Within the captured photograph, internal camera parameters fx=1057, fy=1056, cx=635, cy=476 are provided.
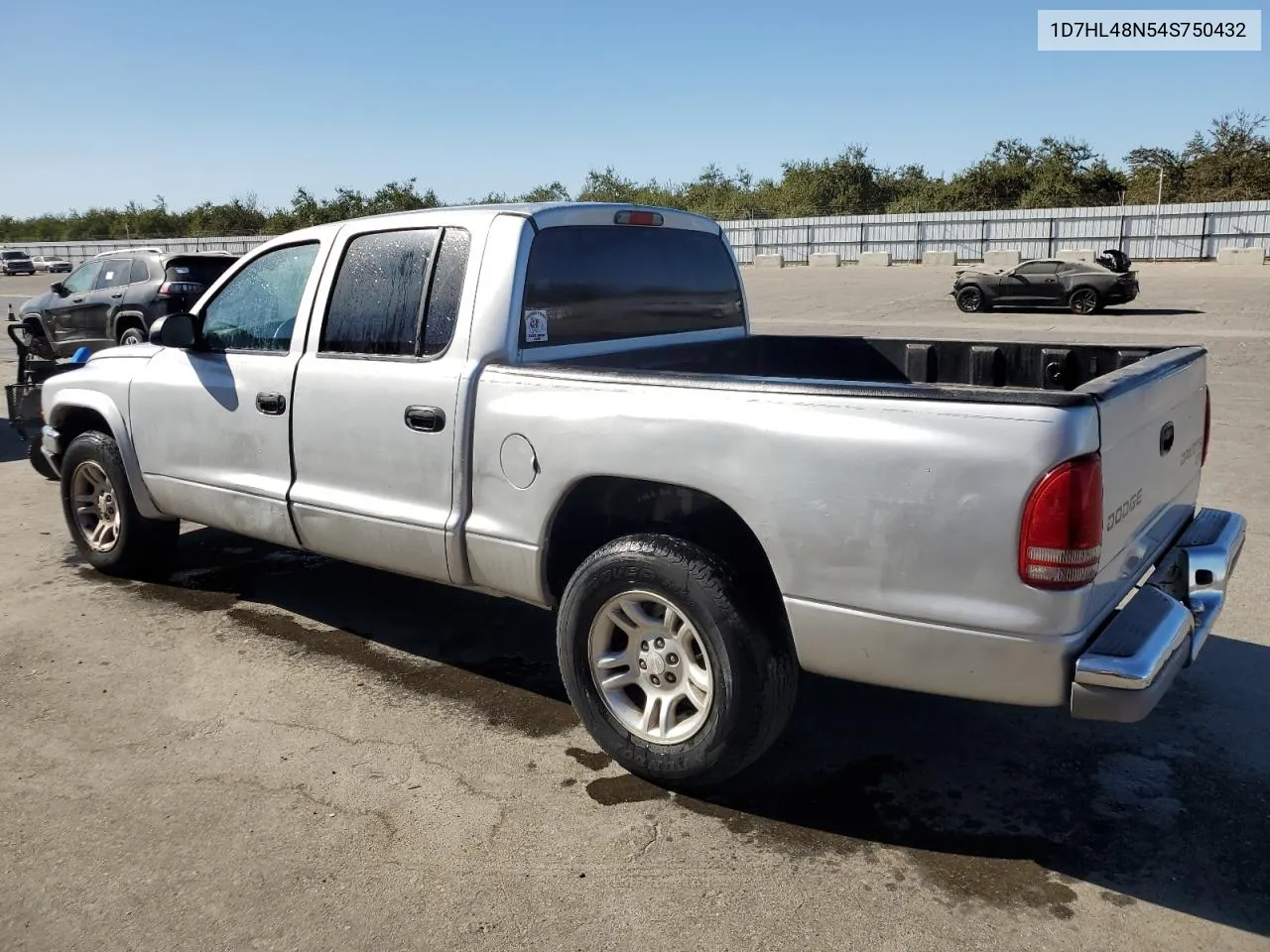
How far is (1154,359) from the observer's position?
11.4 ft

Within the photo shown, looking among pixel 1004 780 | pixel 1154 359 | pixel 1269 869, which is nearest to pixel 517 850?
pixel 1004 780

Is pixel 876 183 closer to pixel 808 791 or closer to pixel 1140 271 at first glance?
pixel 1140 271

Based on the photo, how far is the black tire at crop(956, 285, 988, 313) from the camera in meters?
23.5

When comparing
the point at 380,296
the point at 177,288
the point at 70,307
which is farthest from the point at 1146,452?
the point at 70,307

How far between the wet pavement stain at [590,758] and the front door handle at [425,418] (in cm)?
127

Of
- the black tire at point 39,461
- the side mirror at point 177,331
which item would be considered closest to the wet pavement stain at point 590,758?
the side mirror at point 177,331

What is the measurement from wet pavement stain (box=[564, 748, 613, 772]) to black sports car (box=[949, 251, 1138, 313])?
70.5 ft

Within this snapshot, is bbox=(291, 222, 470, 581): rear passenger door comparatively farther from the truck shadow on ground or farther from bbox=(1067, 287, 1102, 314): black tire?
bbox=(1067, 287, 1102, 314): black tire

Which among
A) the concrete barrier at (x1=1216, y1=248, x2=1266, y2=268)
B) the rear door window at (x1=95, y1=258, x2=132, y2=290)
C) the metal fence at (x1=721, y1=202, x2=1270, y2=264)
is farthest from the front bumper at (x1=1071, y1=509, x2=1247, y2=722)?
the metal fence at (x1=721, y1=202, x2=1270, y2=264)

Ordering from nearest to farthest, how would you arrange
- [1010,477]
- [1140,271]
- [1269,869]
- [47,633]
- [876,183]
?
[1010,477]
[1269,869]
[47,633]
[1140,271]
[876,183]

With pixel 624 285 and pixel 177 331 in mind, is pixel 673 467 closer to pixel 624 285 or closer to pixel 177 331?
pixel 624 285

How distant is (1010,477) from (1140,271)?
35.6 meters

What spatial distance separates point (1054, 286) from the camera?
75.4ft

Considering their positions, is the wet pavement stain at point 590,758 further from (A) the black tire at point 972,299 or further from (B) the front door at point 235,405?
(A) the black tire at point 972,299
